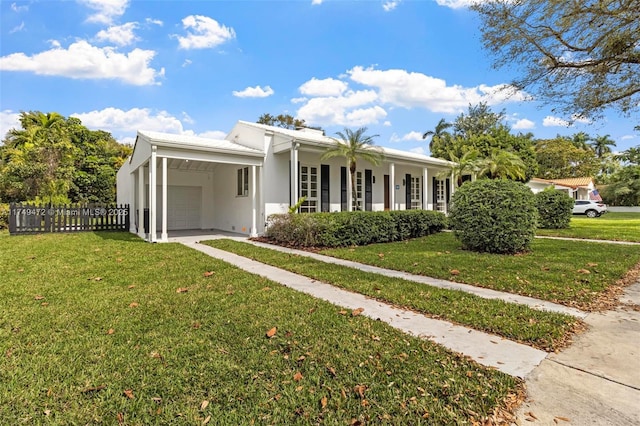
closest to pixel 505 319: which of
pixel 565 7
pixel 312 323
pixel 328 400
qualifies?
pixel 312 323

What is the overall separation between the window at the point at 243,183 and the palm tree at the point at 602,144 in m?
57.5

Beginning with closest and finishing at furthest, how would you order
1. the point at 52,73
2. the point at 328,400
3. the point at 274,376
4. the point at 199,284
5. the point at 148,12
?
the point at 328,400, the point at 274,376, the point at 199,284, the point at 148,12, the point at 52,73

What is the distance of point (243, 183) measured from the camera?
14.7 metres

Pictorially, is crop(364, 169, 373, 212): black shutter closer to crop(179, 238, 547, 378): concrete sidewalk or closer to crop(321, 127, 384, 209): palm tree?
crop(321, 127, 384, 209): palm tree

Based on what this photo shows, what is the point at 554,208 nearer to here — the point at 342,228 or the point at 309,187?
the point at 342,228

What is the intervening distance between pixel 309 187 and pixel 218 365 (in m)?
12.4

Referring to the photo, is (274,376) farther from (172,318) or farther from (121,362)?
(172,318)

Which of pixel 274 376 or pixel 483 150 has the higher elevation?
pixel 483 150

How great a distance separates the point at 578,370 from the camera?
9.30ft

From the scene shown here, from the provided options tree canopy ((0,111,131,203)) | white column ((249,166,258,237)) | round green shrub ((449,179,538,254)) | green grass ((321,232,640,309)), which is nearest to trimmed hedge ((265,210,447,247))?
green grass ((321,232,640,309))

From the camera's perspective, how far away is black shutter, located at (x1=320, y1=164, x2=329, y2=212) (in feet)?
50.4

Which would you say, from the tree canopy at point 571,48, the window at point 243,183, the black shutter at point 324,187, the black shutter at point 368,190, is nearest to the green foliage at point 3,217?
the window at point 243,183

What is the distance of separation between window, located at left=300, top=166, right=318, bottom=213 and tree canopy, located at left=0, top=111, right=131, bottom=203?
13.9 metres

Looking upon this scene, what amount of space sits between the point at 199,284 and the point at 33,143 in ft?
77.1
